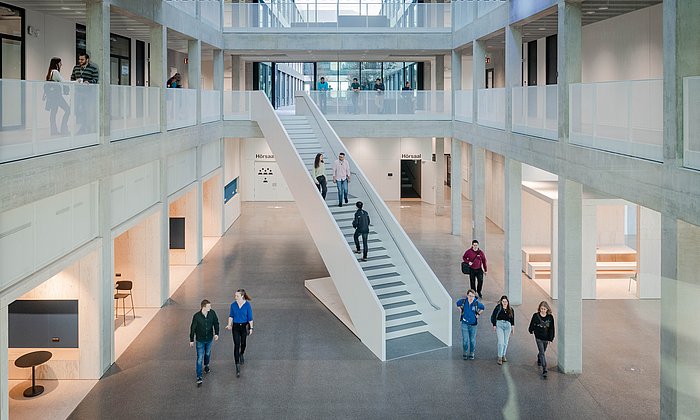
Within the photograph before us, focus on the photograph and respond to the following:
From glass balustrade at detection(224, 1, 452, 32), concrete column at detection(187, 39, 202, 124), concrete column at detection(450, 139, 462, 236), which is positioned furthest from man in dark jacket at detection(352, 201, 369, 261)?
glass balustrade at detection(224, 1, 452, 32)

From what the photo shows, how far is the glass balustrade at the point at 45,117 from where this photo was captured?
9.98 meters

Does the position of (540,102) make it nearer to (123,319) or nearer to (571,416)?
(571,416)

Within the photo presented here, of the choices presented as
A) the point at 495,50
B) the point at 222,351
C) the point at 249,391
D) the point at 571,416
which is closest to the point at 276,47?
the point at 495,50

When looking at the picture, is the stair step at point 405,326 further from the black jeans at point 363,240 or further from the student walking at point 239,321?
the student walking at point 239,321

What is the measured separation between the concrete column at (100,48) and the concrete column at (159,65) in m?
4.49

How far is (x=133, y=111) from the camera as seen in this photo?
1623 centimetres

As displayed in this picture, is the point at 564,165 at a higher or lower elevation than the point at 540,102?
lower

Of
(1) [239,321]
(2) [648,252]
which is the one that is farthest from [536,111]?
(1) [239,321]

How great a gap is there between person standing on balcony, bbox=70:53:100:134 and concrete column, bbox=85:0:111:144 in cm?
20

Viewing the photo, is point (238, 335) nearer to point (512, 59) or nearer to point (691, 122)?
point (691, 122)

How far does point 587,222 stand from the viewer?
18.0 meters

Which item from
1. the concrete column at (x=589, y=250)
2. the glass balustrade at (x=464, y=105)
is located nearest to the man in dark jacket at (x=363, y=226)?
the concrete column at (x=589, y=250)

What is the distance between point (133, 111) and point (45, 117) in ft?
16.4

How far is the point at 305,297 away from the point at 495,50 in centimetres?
1970
